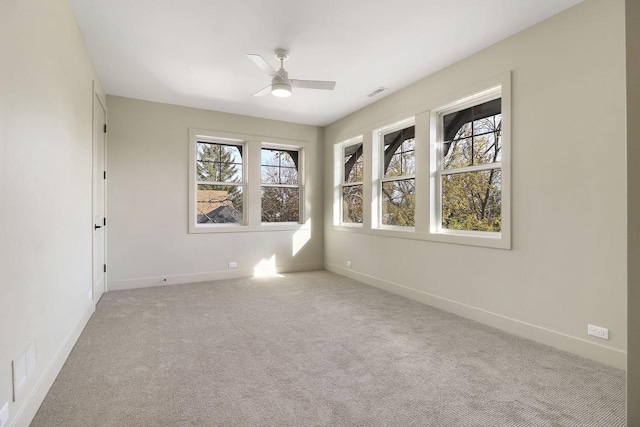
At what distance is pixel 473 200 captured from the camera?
3525mm

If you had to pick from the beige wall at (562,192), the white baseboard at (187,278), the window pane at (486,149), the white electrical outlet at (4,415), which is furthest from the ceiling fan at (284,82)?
the white baseboard at (187,278)

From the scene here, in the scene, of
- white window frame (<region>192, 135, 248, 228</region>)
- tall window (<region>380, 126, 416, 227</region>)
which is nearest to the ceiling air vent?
tall window (<region>380, 126, 416, 227</region>)

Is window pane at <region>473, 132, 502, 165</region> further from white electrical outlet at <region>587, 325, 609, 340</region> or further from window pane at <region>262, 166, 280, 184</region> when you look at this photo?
window pane at <region>262, 166, 280, 184</region>

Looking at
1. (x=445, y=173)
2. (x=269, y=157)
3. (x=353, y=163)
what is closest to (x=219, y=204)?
(x=269, y=157)

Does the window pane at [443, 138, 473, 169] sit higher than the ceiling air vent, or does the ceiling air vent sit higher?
the ceiling air vent

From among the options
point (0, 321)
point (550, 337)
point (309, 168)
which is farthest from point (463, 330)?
point (309, 168)

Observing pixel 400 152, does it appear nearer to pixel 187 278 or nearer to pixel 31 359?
pixel 187 278

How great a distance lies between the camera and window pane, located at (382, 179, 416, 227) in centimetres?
438

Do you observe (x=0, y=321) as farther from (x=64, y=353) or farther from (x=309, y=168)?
(x=309, y=168)

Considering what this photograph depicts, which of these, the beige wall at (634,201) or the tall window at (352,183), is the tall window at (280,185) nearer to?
the tall window at (352,183)

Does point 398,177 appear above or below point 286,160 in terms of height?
below

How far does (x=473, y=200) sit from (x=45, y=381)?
12.8 ft

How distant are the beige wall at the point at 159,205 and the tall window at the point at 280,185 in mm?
421

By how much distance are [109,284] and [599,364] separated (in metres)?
5.44
